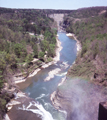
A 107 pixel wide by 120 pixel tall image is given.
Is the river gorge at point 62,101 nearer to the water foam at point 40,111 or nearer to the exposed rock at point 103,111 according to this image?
the water foam at point 40,111

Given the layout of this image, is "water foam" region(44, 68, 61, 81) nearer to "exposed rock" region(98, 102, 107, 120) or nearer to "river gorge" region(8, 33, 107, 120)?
"river gorge" region(8, 33, 107, 120)

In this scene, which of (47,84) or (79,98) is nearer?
(79,98)

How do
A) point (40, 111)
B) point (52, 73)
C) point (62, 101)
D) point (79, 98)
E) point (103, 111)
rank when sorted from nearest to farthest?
point (103, 111) → point (79, 98) → point (40, 111) → point (62, 101) → point (52, 73)

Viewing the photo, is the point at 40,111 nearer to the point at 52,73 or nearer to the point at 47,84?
the point at 47,84

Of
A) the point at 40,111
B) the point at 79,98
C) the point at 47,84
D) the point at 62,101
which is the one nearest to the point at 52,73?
the point at 47,84

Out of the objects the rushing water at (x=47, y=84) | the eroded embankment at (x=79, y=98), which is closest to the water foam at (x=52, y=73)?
the rushing water at (x=47, y=84)

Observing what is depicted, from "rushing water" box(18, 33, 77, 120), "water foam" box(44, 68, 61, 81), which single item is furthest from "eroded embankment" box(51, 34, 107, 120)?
"water foam" box(44, 68, 61, 81)

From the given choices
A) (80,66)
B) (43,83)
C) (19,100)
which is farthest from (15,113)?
(80,66)

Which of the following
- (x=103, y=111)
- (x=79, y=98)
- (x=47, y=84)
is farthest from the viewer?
(x=47, y=84)

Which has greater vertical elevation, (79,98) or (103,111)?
(103,111)

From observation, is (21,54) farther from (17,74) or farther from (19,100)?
(19,100)

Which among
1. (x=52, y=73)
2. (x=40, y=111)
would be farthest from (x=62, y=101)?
(x=52, y=73)

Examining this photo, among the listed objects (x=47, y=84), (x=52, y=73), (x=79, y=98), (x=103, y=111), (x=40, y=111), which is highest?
(x=103, y=111)
